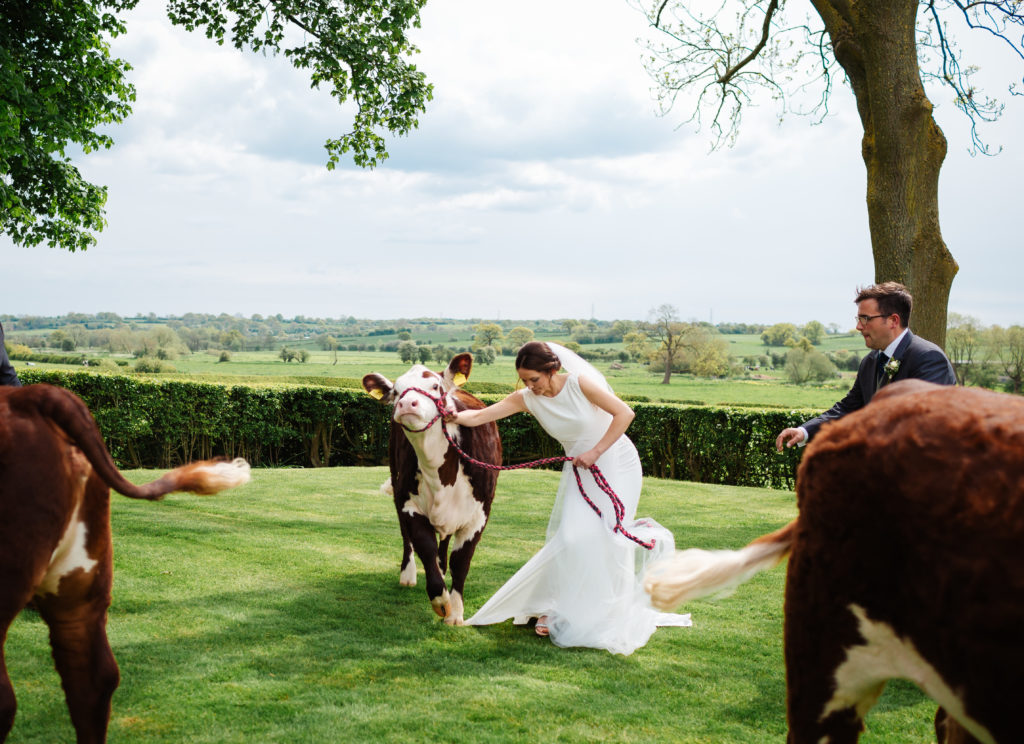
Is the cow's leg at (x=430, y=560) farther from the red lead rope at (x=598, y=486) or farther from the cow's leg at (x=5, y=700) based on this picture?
the cow's leg at (x=5, y=700)

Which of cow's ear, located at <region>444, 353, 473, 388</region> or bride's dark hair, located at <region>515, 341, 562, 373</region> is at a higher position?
bride's dark hair, located at <region>515, 341, 562, 373</region>

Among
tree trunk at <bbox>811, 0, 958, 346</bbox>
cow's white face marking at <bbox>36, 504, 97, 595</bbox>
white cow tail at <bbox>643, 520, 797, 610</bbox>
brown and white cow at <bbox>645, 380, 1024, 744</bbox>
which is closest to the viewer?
brown and white cow at <bbox>645, 380, 1024, 744</bbox>

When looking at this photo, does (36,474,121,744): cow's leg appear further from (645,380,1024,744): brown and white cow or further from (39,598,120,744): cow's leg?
(645,380,1024,744): brown and white cow

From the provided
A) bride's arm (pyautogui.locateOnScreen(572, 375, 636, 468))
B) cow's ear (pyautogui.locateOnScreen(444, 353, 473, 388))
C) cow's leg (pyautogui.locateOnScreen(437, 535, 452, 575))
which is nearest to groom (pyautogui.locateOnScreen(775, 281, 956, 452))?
bride's arm (pyautogui.locateOnScreen(572, 375, 636, 468))

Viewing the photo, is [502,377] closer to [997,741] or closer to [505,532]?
[505,532]

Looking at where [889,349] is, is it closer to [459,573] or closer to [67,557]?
[459,573]

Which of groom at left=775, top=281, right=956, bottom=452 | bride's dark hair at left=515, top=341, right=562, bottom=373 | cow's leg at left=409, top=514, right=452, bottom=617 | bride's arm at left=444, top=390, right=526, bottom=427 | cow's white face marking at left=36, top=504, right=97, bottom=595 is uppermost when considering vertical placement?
groom at left=775, top=281, right=956, bottom=452

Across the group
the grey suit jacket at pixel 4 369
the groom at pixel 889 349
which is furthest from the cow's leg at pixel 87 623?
the groom at pixel 889 349

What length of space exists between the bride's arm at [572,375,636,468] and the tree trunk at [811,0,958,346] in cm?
516

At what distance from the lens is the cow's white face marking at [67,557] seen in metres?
2.92

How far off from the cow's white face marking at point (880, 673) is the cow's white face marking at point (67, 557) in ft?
9.05

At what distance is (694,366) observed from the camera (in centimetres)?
4053

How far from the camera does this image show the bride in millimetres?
5594

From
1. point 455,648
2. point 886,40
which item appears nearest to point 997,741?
point 455,648
